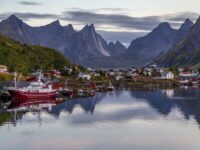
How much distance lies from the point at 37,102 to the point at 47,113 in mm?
21543

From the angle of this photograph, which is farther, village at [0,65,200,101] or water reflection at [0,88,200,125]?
village at [0,65,200,101]

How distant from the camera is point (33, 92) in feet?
352

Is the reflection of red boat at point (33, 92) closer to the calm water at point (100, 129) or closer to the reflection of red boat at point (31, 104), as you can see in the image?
the reflection of red boat at point (31, 104)

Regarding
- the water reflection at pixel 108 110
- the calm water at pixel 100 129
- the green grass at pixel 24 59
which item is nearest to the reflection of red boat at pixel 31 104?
the water reflection at pixel 108 110

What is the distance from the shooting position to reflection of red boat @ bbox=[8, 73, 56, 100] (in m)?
103

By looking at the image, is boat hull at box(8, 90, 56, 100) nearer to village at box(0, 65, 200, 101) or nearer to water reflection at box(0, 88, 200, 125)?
water reflection at box(0, 88, 200, 125)

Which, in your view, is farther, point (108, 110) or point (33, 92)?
point (33, 92)

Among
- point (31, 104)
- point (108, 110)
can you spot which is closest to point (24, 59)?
point (31, 104)

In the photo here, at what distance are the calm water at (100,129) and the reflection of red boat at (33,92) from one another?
11.4 m

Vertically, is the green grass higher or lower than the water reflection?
higher

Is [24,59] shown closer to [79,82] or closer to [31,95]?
[79,82]

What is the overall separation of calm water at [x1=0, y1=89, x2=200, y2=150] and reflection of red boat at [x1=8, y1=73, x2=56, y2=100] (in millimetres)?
11388

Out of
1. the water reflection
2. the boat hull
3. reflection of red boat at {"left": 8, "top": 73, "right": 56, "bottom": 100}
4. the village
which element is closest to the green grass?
the village

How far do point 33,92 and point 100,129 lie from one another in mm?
46335
